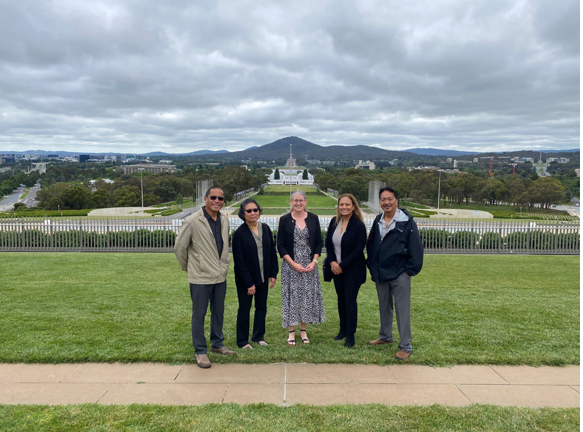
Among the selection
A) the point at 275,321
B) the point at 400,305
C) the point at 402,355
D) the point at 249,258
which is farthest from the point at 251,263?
the point at 402,355

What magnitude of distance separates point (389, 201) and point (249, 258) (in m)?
1.51

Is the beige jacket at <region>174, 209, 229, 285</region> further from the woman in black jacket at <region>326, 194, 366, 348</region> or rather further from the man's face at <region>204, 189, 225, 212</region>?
the woman in black jacket at <region>326, 194, 366, 348</region>


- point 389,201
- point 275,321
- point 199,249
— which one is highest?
point 389,201

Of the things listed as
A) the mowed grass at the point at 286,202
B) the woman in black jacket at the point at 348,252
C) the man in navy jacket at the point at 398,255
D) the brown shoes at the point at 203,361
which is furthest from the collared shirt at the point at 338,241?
the mowed grass at the point at 286,202

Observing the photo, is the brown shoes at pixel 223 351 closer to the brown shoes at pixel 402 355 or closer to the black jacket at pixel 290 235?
the black jacket at pixel 290 235

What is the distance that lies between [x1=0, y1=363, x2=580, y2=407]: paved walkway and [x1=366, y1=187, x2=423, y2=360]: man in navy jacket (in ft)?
1.65

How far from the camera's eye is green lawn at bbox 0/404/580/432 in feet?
9.91

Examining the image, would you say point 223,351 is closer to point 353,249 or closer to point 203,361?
point 203,361

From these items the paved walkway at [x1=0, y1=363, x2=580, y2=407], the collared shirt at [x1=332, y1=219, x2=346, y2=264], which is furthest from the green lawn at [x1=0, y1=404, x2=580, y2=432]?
the collared shirt at [x1=332, y1=219, x2=346, y2=264]

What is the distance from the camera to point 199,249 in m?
4.29

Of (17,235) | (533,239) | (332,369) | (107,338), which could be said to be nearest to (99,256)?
(17,235)

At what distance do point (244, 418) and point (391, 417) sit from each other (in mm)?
1033

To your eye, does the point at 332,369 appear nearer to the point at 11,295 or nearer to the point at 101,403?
the point at 101,403

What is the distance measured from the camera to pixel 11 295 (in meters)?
6.77
